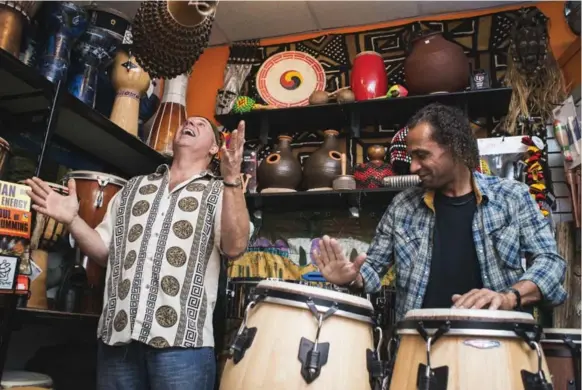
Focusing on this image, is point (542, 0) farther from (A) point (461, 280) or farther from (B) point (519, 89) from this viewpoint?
(A) point (461, 280)

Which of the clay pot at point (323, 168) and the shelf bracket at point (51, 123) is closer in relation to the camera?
the shelf bracket at point (51, 123)

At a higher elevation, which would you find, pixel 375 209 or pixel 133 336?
pixel 375 209

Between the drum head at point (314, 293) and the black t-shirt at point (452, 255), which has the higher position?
the black t-shirt at point (452, 255)

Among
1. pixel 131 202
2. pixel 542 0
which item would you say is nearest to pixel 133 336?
pixel 131 202

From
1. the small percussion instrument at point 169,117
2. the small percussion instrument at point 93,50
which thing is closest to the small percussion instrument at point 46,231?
the small percussion instrument at point 93,50

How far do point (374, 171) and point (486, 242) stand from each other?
1.13 m

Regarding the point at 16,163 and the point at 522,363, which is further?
the point at 16,163

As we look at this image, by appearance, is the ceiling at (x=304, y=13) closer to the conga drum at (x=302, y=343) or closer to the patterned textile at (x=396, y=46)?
the patterned textile at (x=396, y=46)

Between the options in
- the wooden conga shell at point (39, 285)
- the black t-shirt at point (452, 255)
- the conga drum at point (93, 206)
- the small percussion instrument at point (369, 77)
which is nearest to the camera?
the black t-shirt at point (452, 255)

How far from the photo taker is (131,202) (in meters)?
2.08

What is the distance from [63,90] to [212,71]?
1.60m

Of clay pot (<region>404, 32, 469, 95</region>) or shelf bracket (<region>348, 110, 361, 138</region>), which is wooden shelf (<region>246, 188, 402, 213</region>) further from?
clay pot (<region>404, 32, 469, 95</region>)

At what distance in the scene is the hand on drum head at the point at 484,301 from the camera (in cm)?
143

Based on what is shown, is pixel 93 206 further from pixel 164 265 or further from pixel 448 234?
pixel 448 234
